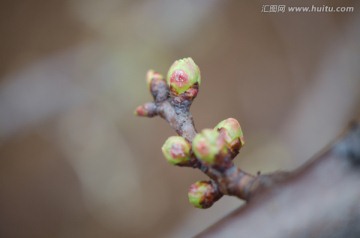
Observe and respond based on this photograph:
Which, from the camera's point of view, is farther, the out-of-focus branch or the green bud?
the green bud

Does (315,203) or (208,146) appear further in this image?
(208,146)

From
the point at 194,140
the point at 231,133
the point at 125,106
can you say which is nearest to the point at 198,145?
the point at 194,140

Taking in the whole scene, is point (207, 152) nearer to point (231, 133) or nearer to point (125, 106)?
point (231, 133)

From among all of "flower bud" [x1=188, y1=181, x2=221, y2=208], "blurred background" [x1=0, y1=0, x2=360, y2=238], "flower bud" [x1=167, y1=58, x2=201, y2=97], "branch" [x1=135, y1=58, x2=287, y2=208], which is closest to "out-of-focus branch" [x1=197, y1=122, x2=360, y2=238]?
"branch" [x1=135, y1=58, x2=287, y2=208]

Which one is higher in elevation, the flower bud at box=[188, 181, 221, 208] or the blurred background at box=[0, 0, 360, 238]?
the blurred background at box=[0, 0, 360, 238]

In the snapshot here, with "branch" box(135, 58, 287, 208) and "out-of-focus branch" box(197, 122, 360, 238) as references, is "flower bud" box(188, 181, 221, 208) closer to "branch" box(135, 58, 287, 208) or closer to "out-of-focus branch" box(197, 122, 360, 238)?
"branch" box(135, 58, 287, 208)

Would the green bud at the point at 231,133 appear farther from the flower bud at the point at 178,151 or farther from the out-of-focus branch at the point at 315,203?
the out-of-focus branch at the point at 315,203

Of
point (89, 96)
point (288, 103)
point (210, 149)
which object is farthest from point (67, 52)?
point (210, 149)

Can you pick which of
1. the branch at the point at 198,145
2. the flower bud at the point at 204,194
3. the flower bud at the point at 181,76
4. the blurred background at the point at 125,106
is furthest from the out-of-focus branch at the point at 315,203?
the blurred background at the point at 125,106
